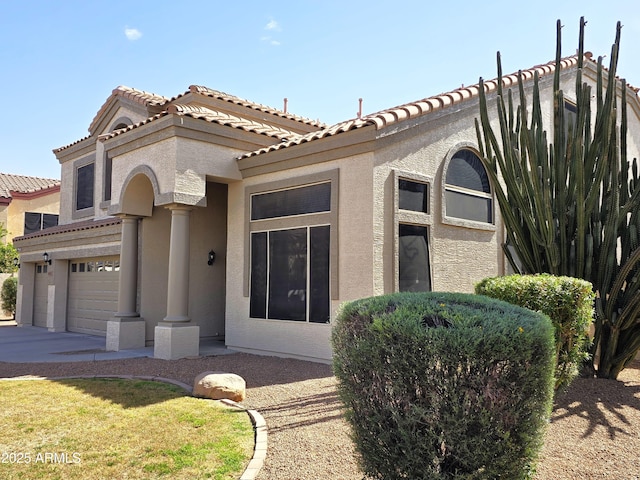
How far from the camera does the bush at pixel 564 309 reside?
21.0 feet

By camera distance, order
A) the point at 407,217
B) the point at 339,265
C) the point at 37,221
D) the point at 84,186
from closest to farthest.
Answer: the point at 339,265
the point at 407,217
the point at 84,186
the point at 37,221

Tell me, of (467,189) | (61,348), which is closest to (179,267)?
(61,348)

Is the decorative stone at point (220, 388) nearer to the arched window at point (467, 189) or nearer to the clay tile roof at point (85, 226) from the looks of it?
the arched window at point (467, 189)

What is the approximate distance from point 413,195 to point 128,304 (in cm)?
723

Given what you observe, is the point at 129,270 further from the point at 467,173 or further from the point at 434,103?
the point at 467,173

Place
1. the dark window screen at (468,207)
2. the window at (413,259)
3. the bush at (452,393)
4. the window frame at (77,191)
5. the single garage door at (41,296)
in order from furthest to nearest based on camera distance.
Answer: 1. the single garage door at (41,296)
2. the window frame at (77,191)
3. the dark window screen at (468,207)
4. the window at (413,259)
5. the bush at (452,393)

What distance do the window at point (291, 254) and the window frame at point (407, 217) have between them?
1.28 meters

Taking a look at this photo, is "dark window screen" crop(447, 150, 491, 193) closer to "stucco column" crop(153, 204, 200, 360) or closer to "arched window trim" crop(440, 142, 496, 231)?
"arched window trim" crop(440, 142, 496, 231)

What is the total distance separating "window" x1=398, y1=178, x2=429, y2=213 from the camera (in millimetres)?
10102

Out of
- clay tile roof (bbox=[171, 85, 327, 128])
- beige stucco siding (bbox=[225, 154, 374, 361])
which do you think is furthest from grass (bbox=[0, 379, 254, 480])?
clay tile roof (bbox=[171, 85, 327, 128])

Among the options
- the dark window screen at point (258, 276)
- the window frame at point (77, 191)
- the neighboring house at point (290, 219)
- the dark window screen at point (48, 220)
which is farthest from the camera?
the dark window screen at point (48, 220)

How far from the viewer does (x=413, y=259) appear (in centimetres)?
1016

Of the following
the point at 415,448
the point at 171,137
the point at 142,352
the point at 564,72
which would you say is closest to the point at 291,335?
the point at 142,352

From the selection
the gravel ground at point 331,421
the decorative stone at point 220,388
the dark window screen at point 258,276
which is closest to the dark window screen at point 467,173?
the dark window screen at point 258,276
